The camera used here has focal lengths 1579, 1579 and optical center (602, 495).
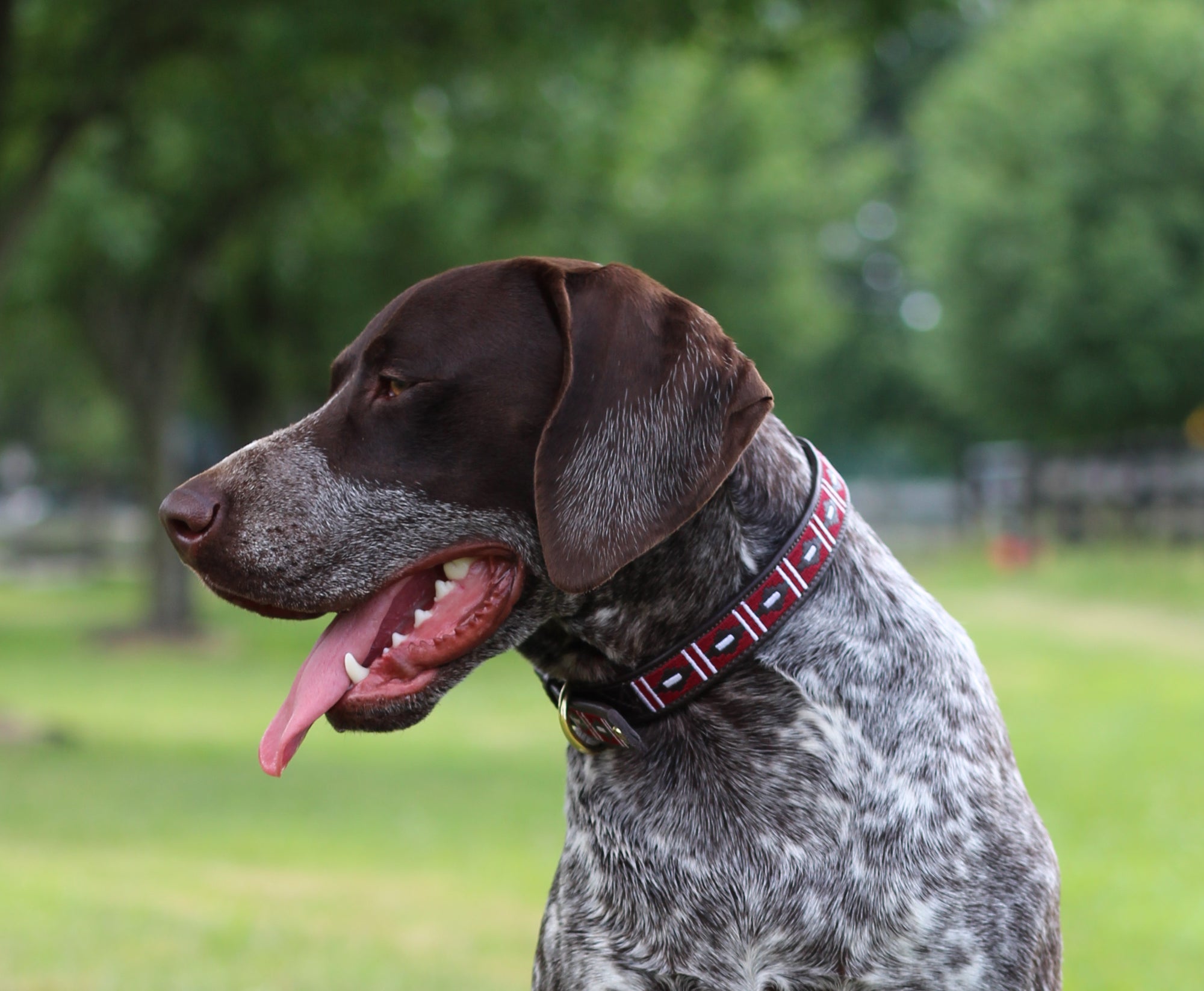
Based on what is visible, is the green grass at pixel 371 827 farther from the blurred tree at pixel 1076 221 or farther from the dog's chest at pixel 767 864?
the blurred tree at pixel 1076 221

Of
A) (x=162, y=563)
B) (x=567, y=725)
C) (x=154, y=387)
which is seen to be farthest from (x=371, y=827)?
(x=154, y=387)

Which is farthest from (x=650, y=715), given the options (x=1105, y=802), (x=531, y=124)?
(x=531, y=124)

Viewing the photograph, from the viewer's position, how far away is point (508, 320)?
296 cm

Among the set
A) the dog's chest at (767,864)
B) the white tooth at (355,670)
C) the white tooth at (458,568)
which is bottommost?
the dog's chest at (767,864)

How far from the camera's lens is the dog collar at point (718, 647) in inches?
113

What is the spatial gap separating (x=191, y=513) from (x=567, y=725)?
2.65 feet

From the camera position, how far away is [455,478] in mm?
2949

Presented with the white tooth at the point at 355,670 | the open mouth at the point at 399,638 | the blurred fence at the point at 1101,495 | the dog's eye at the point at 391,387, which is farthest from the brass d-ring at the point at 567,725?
the blurred fence at the point at 1101,495

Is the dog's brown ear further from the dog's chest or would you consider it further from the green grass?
the green grass

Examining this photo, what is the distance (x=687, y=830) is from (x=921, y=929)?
1.44 feet

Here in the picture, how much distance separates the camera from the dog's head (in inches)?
108

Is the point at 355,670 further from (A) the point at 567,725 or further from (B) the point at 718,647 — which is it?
(B) the point at 718,647

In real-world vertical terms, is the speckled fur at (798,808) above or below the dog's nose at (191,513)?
below

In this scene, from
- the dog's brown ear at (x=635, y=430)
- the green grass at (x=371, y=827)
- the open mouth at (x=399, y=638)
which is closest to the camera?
the dog's brown ear at (x=635, y=430)
